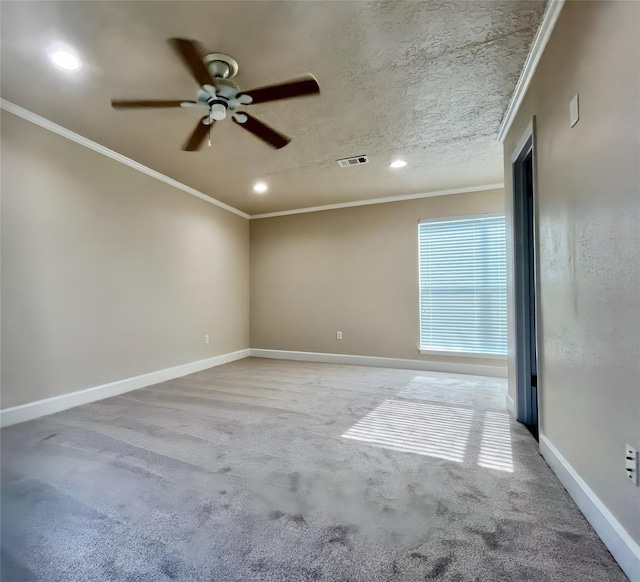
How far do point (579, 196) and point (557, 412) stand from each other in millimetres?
1188

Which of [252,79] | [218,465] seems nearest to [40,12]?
[252,79]

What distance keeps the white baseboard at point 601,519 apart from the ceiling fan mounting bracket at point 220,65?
3042 millimetres

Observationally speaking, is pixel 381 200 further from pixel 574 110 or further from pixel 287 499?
pixel 287 499

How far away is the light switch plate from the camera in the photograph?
1537 millimetres

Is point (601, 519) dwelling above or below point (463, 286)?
below

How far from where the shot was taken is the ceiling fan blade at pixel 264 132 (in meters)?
2.36

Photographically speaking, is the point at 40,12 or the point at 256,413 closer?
the point at 40,12

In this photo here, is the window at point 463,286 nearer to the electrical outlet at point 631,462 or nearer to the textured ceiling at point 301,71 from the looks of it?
the textured ceiling at point 301,71

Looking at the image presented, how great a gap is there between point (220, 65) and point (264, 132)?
0.50 m

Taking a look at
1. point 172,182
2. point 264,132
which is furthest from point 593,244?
point 172,182

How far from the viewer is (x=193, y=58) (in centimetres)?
179

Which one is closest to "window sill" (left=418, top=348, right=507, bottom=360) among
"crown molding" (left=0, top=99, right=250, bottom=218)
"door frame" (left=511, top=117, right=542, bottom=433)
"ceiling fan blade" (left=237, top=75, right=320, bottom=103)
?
"door frame" (left=511, top=117, right=542, bottom=433)

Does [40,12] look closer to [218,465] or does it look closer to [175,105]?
[175,105]

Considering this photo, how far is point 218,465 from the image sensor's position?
1.99 m
